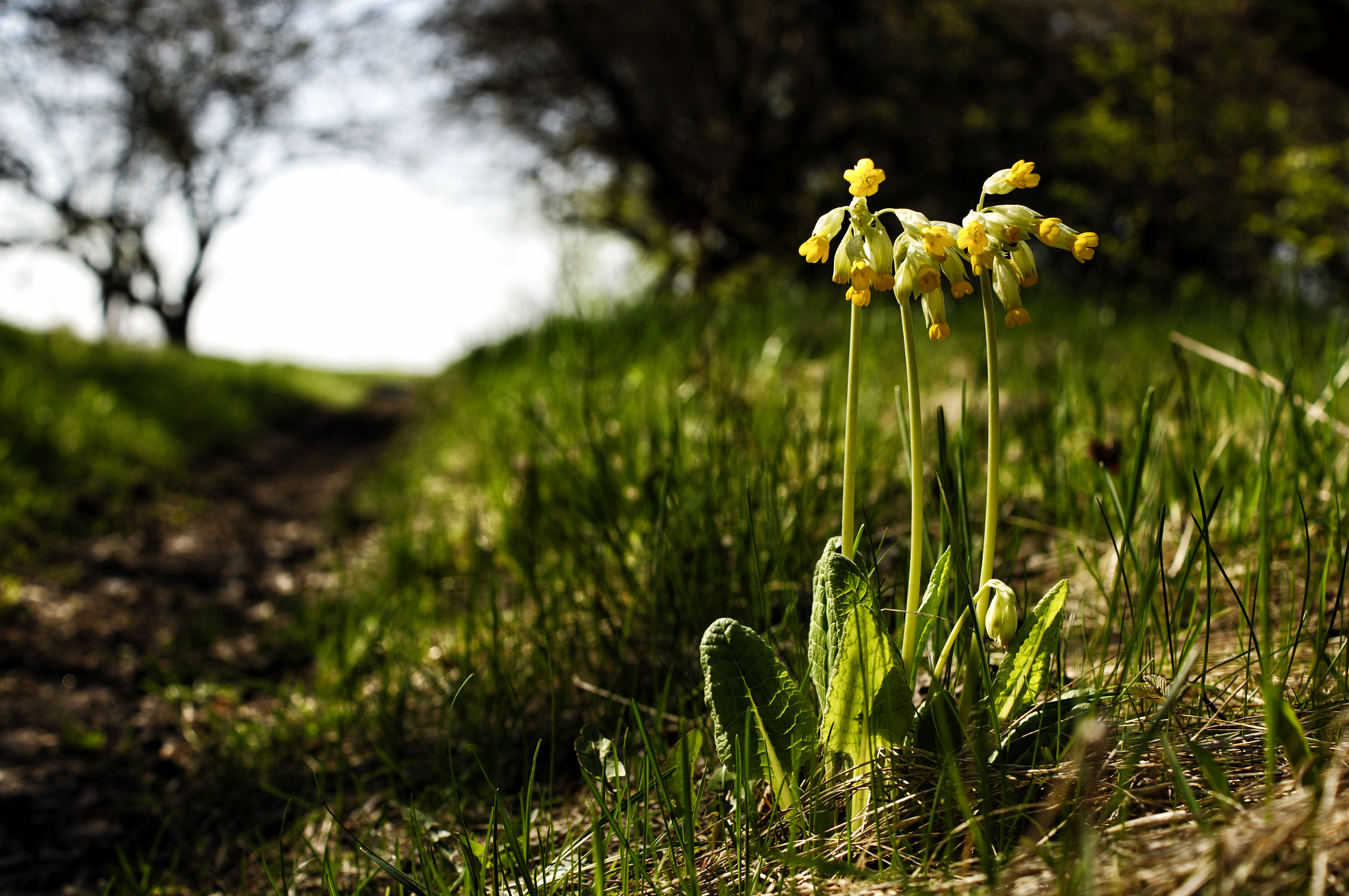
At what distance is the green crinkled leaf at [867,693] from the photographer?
36.3 inches

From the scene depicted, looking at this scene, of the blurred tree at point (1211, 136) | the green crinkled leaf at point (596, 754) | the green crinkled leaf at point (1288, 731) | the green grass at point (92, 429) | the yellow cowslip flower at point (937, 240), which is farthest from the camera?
the blurred tree at point (1211, 136)

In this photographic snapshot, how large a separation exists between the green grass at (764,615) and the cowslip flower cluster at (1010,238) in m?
0.21

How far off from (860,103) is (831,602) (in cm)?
1045

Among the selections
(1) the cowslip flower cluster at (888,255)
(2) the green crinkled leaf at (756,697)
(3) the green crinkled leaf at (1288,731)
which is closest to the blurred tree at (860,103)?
(1) the cowslip flower cluster at (888,255)

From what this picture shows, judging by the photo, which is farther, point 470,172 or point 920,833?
point 470,172

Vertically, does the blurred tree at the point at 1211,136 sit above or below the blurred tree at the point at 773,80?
below

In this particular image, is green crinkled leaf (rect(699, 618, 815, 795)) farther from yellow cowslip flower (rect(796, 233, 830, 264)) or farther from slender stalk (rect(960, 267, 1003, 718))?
yellow cowslip flower (rect(796, 233, 830, 264))

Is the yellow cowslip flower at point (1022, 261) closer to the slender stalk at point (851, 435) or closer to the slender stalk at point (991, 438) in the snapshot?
the slender stalk at point (991, 438)

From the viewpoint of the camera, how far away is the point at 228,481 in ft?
17.5

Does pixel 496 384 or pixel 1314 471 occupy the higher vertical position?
pixel 496 384

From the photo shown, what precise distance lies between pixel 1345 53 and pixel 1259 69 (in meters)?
2.70

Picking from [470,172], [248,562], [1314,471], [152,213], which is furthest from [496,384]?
[152,213]

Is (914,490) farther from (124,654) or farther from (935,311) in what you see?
(124,654)

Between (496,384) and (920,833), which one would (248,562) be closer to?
(496,384)
